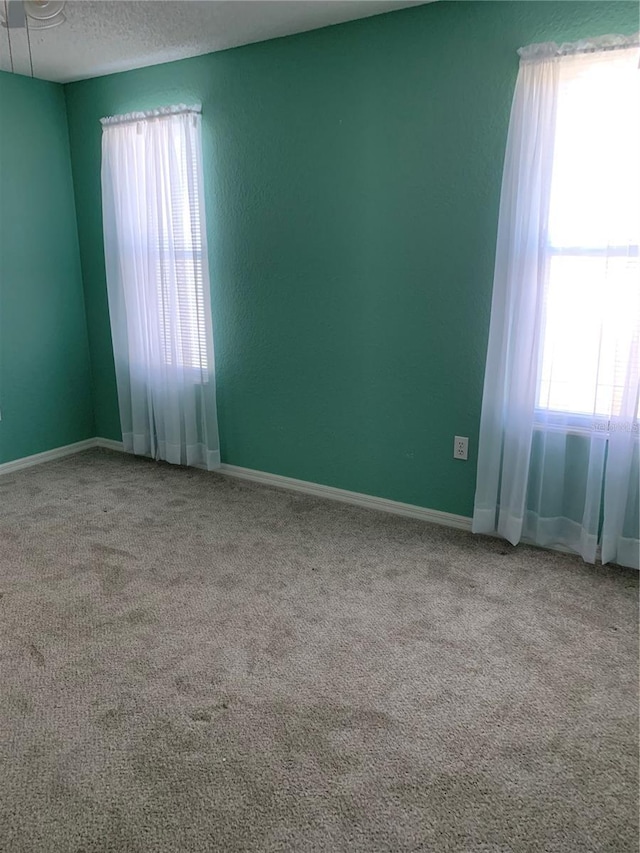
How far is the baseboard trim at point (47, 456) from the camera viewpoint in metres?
4.19

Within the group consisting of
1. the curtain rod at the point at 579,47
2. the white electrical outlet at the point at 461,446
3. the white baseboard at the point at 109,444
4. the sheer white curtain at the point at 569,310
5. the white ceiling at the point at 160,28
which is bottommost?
the white baseboard at the point at 109,444

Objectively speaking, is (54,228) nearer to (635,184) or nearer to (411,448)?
(411,448)

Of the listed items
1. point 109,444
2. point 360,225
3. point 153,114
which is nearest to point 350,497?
point 360,225

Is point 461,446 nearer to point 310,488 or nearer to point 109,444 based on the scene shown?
point 310,488

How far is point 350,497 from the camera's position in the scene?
357cm

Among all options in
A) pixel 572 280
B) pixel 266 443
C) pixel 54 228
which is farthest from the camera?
pixel 54 228

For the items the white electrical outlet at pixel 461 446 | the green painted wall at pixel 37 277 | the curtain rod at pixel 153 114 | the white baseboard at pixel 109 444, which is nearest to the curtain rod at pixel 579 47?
the white electrical outlet at pixel 461 446

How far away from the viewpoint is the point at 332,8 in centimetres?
285

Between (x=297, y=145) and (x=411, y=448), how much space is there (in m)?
1.67

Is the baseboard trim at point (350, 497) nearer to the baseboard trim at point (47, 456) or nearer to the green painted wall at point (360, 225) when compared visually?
the green painted wall at point (360, 225)

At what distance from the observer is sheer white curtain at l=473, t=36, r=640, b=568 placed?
8.23 ft

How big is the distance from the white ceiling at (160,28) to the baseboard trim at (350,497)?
2.33 meters

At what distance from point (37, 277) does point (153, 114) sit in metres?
1.31

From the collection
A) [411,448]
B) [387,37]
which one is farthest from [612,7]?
[411,448]
